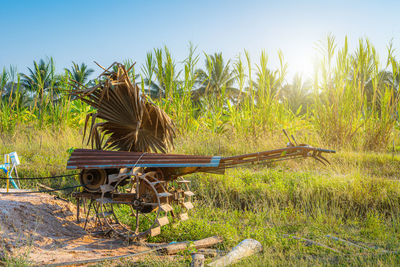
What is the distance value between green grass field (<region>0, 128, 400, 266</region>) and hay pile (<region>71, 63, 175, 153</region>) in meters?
1.25

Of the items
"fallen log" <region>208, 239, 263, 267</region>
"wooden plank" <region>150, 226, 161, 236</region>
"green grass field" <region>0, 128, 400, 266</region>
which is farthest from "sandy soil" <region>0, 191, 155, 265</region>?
"fallen log" <region>208, 239, 263, 267</region>

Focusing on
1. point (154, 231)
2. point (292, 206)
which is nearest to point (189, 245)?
point (154, 231)

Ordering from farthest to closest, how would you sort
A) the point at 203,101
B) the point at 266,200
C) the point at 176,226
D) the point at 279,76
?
the point at 203,101 → the point at 279,76 → the point at 266,200 → the point at 176,226

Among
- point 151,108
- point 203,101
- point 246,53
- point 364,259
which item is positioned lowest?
point 364,259

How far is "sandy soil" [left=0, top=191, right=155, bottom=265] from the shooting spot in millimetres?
3633

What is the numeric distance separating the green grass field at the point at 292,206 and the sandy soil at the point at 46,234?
17.4 inches

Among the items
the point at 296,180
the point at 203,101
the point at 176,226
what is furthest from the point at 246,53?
the point at 176,226

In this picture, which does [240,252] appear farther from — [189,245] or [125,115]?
[125,115]

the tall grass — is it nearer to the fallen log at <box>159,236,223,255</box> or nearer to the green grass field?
the green grass field

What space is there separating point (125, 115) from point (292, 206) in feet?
9.79

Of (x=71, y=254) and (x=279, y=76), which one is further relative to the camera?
(x=279, y=76)

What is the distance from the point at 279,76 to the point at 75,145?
5779 millimetres

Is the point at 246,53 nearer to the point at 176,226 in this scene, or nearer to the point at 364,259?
the point at 176,226

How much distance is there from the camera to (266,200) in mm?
5672
